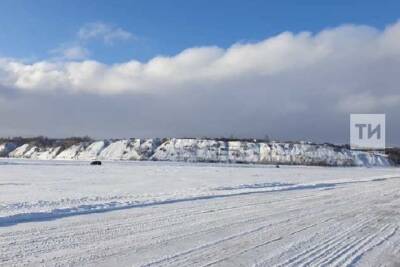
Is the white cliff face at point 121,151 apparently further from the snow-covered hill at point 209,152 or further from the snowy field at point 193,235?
the snowy field at point 193,235

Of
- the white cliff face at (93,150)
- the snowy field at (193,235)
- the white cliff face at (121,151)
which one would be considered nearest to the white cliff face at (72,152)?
the white cliff face at (93,150)

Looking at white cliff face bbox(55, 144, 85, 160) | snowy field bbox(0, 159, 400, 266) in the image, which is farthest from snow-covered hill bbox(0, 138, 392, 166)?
snowy field bbox(0, 159, 400, 266)

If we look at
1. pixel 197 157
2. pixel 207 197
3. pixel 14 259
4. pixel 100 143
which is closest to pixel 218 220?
pixel 14 259

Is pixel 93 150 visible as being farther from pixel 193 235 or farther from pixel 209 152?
pixel 193 235

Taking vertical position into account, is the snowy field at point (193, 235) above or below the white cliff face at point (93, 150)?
below

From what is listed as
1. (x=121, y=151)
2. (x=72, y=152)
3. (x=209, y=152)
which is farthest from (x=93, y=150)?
Answer: (x=209, y=152)

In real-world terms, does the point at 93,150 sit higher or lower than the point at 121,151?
higher

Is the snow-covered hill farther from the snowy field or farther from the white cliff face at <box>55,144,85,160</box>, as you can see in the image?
the snowy field

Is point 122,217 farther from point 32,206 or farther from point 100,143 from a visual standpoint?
point 100,143

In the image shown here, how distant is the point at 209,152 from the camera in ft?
603

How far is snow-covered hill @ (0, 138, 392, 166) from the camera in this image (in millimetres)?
172250

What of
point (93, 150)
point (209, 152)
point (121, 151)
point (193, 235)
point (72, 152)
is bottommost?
point (193, 235)

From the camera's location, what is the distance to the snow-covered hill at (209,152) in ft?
565

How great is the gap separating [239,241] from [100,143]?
630 ft
